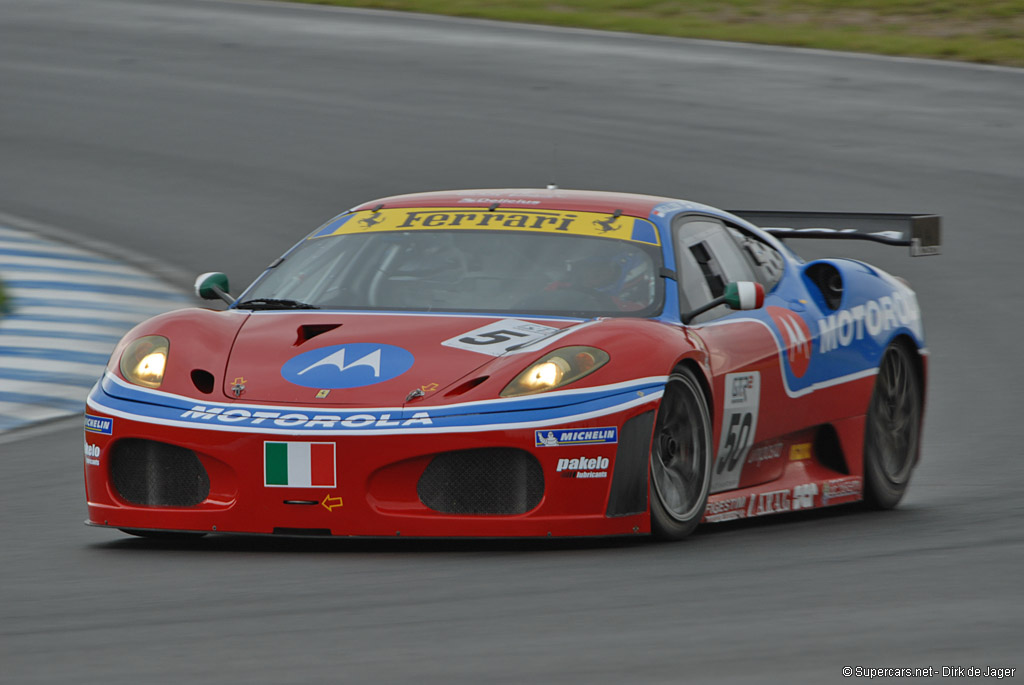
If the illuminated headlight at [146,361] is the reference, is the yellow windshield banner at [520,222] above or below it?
above

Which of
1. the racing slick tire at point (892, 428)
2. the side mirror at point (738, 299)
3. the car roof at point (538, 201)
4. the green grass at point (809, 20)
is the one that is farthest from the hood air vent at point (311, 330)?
the green grass at point (809, 20)

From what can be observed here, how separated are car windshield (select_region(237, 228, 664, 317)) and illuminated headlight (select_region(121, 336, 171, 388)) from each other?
0.55 meters

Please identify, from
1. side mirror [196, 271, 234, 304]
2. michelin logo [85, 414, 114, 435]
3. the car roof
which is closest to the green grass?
the car roof

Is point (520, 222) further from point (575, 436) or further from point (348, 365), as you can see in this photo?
point (575, 436)

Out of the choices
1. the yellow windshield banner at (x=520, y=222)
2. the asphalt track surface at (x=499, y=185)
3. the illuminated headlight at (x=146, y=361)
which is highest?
the yellow windshield banner at (x=520, y=222)

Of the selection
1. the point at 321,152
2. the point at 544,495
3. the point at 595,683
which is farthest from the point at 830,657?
the point at 321,152

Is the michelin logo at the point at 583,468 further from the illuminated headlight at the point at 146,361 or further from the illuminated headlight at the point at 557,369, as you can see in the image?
the illuminated headlight at the point at 146,361

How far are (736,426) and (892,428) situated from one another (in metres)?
1.56

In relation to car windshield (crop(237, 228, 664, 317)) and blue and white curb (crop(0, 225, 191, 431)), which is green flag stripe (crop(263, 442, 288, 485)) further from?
blue and white curb (crop(0, 225, 191, 431))

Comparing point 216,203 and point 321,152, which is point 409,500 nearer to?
point 216,203

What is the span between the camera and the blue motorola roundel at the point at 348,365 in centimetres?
527

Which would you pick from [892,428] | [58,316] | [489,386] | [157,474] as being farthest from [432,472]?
[58,316]

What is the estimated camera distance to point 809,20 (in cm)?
2384

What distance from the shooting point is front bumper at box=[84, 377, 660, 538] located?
509cm
